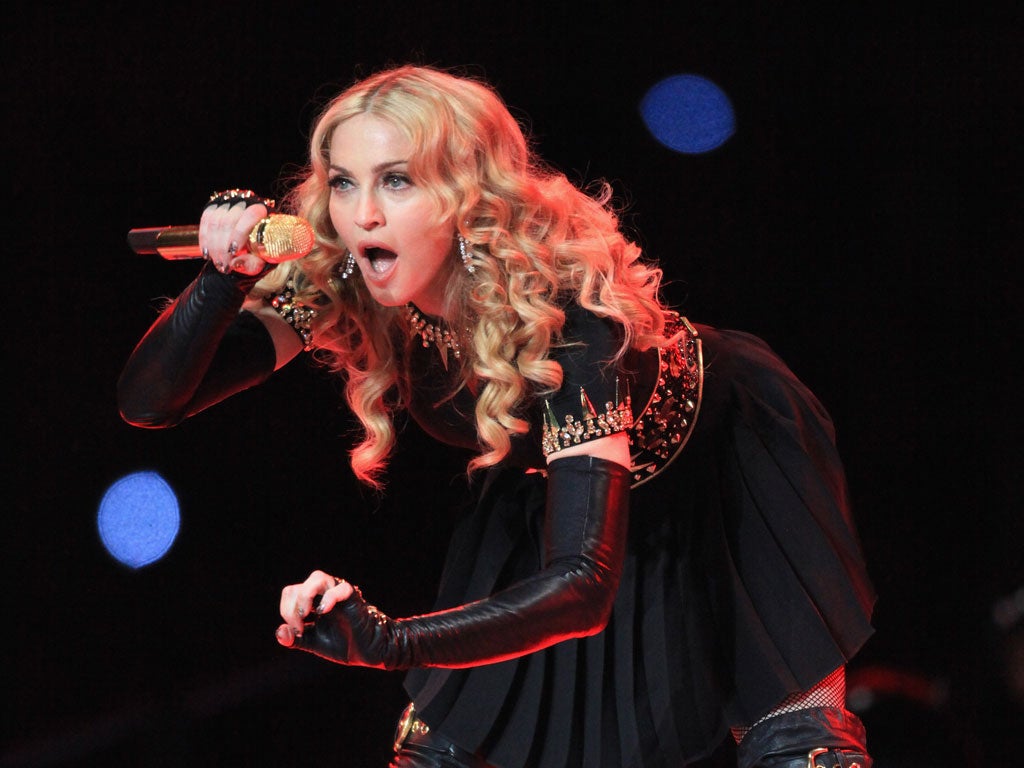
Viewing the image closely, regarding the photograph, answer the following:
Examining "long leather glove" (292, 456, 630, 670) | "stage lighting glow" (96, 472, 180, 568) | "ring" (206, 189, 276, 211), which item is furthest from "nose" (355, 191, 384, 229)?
"stage lighting glow" (96, 472, 180, 568)

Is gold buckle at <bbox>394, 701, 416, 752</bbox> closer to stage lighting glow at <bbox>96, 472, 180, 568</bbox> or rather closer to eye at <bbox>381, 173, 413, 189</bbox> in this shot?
eye at <bbox>381, 173, 413, 189</bbox>

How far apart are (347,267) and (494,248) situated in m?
0.23

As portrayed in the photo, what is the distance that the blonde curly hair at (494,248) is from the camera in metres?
1.50

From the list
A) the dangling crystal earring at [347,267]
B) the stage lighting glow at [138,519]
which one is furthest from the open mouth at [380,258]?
the stage lighting glow at [138,519]

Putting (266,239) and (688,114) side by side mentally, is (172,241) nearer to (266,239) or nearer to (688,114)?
(266,239)

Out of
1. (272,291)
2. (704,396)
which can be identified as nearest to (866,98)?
(704,396)

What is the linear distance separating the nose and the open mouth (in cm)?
4

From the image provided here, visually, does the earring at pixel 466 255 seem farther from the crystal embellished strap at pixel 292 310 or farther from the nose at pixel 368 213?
the crystal embellished strap at pixel 292 310

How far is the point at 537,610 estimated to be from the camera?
1.28 meters

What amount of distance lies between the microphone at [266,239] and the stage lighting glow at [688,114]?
4.32ft

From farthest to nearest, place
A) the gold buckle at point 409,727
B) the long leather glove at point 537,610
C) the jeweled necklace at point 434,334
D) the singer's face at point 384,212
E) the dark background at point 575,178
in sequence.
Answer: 1. the dark background at point 575,178
2. the gold buckle at point 409,727
3. the jeweled necklace at point 434,334
4. the singer's face at point 384,212
5. the long leather glove at point 537,610

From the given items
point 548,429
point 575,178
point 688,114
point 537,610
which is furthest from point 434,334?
point 688,114

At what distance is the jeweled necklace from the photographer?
1.63 metres

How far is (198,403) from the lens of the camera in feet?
5.16
